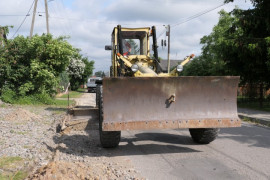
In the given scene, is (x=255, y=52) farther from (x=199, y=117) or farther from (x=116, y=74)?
(x=199, y=117)

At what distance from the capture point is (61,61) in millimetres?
17625

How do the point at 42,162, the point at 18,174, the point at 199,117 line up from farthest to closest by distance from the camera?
the point at 199,117, the point at 42,162, the point at 18,174

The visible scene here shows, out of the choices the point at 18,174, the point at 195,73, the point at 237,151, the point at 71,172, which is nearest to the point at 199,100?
the point at 237,151

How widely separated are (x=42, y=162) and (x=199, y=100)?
3188 millimetres

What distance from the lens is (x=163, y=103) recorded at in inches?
254

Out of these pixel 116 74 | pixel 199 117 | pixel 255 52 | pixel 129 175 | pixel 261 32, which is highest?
pixel 261 32

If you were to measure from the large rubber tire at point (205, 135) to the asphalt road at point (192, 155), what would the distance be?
0.46 feet

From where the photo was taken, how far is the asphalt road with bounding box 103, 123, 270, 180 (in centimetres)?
540

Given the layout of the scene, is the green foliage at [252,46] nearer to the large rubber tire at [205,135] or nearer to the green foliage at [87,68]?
the large rubber tire at [205,135]

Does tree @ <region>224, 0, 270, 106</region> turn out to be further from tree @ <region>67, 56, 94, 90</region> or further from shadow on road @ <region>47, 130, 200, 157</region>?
tree @ <region>67, 56, 94, 90</region>

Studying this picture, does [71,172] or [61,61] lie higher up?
[61,61]

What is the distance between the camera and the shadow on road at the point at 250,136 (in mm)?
7950

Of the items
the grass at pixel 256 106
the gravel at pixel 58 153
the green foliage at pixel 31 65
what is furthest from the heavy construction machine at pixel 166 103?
the green foliage at pixel 31 65

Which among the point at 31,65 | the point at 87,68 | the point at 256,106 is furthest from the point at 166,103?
the point at 87,68
